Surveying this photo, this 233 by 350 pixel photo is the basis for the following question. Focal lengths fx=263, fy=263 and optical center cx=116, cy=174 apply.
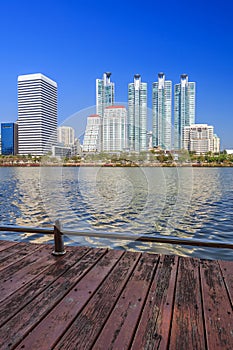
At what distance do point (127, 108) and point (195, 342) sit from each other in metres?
3.05

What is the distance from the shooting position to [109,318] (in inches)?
79.8

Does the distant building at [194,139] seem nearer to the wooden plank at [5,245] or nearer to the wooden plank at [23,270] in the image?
the wooden plank at [23,270]

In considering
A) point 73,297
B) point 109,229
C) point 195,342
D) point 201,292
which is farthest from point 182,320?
point 109,229

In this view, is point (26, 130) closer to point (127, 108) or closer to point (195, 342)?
point (127, 108)

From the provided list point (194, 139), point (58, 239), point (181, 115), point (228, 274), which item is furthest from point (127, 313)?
point (181, 115)

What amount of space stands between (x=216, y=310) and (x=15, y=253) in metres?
2.62

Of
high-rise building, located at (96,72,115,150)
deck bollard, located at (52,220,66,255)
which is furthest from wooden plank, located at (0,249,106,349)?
high-rise building, located at (96,72,115,150)

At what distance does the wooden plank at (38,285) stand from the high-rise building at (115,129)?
5.33 ft

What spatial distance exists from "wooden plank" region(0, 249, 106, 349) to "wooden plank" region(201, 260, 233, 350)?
1247mm

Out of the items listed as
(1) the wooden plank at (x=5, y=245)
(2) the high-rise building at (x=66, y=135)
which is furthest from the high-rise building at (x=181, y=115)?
(1) the wooden plank at (x=5, y=245)

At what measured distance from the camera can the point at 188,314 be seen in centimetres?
208

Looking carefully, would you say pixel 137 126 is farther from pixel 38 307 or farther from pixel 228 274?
pixel 38 307

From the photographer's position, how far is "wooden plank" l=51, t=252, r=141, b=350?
1.75 metres

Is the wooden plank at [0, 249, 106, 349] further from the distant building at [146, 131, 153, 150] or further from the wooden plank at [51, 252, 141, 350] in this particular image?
the distant building at [146, 131, 153, 150]
